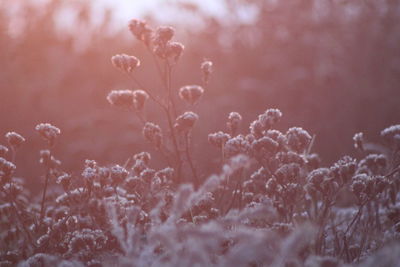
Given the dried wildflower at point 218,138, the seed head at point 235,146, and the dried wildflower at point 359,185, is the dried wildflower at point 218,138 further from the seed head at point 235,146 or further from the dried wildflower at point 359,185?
the dried wildflower at point 359,185

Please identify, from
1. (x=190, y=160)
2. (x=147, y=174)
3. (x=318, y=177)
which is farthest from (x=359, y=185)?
(x=147, y=174)

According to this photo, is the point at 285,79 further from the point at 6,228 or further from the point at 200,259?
the point at 200,259

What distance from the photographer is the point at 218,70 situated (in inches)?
406

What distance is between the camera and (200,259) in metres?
1.92

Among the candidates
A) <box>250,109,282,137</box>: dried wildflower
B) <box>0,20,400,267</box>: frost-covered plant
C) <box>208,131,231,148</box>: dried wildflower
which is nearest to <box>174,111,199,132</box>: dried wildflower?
<box>0,20,400,267</box>: frost-covered plant

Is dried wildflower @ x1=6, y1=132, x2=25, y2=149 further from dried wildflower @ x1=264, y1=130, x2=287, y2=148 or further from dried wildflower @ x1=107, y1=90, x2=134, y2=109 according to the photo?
dried wildflower @ x1=264, y1=130, x2=287, y2=148

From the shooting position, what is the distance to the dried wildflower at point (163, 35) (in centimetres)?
370

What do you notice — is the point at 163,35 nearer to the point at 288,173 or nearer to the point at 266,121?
the point at 266,121

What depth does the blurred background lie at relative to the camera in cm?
844

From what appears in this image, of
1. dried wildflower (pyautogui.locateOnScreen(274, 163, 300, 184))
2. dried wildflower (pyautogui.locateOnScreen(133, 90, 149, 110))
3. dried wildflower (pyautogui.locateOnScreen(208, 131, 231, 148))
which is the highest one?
dried wildflower (pyautogui.locateOnScreen(133, 90, 149, 110))

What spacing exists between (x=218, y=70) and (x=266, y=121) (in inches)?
272

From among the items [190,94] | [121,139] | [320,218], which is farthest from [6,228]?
[121,139]

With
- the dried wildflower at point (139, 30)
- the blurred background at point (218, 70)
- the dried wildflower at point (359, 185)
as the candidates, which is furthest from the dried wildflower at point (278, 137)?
the blurred background at point (218, 70)

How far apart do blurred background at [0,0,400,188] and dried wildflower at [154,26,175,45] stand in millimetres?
4130
